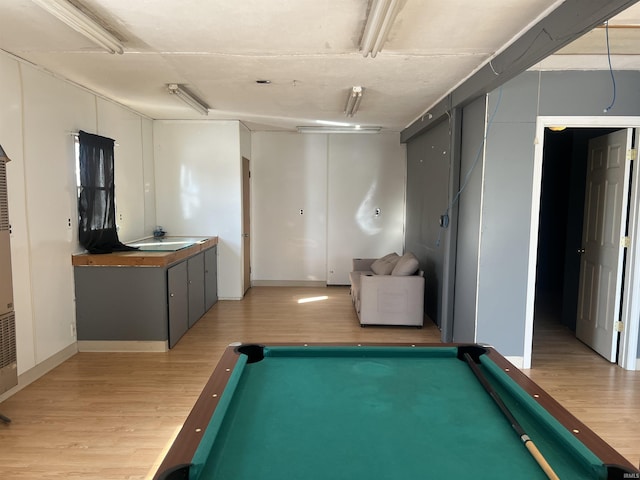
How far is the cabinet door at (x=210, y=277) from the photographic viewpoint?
18.4ft

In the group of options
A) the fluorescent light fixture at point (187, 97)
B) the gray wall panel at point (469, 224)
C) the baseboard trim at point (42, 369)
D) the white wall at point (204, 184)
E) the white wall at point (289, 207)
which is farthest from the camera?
the white wall at point (289, 207)

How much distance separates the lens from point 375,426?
1456 millimetres

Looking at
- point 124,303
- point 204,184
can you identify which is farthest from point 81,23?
point 204,184

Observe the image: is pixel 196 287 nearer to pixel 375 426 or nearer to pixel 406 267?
pixel 406 267

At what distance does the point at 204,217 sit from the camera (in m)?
6.19

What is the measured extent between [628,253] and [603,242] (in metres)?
0.32

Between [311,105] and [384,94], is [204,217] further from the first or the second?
[384,94]

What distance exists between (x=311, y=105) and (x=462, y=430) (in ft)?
13.7

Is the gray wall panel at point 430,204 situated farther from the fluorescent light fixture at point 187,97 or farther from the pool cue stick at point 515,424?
the fluorescent light fixture at point 187,97

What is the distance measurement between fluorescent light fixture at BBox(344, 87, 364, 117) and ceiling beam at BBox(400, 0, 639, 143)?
95 cm

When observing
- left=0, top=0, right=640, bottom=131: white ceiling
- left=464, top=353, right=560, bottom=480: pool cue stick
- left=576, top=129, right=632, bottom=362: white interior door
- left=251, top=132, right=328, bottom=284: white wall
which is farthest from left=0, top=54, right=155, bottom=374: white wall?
left=576, top=129, right=632, bottom=362: white interior door

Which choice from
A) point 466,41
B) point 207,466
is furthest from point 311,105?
point 207,466

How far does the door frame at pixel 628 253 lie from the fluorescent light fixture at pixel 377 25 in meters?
1.74

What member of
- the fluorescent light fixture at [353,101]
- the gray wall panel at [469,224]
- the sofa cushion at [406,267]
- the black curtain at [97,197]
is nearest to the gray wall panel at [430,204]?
the sofa cushion at [406,267]
